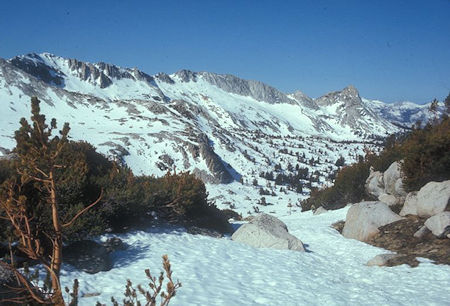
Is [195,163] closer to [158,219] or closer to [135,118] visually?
[135,118]

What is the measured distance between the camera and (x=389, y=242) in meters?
13.0

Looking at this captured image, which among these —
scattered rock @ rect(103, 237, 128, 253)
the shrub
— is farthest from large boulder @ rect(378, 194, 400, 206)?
scattered rock @ rect(103, 237, 128, 253)

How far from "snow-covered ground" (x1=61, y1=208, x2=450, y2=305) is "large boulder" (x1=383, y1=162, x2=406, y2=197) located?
211 inches

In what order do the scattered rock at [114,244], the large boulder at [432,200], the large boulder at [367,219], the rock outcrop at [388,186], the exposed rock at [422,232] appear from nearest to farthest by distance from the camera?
the scattered rock at [114,244]
the exposed rock at [422,232]
the large boulder at [432,200]
the large boulder at [367,219]
the rock outcrop at [388,186]

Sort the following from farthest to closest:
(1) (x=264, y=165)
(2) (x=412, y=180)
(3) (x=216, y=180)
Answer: (1) (x=264, y=165) < (3) (x=216, y=180) < (2) (x=412, y=180)

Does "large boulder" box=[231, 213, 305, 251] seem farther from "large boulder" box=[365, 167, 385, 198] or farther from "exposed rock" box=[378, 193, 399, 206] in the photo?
"large boulder" box=[365, 167, 385, 198]

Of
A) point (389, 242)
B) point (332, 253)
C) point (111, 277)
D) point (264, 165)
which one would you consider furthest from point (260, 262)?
point (264, 165)

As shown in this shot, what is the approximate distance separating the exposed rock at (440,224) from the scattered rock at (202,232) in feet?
27.2

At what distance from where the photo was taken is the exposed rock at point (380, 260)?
11.0 m

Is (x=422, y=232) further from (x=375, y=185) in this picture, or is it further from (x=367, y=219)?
(x=375, y=185)

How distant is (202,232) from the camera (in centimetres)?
1434

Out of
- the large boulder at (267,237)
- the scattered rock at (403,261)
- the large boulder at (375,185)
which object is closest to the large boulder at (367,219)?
the scattered rock at (403,261)

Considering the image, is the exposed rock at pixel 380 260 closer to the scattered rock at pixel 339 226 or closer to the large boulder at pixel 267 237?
the large boulder at pixel 267 237

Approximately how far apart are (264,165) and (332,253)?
101 metres
